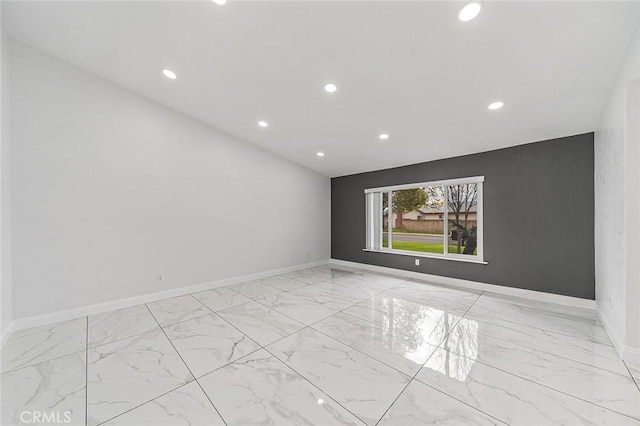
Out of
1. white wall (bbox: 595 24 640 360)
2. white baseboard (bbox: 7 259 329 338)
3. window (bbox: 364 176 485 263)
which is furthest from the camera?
window (bbox: 364 176 485 263)

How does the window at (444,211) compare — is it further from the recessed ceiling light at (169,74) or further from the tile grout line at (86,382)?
the tile grout line at (86,382)

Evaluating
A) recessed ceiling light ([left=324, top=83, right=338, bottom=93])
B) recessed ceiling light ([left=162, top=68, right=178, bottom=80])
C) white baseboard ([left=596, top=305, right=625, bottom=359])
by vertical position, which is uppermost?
recessed ceiling light ([left=162, top=68, right=178, bottom=80])

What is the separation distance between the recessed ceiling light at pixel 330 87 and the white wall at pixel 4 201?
10.5ft

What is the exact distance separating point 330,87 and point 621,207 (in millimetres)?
2945

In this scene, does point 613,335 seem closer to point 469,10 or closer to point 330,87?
point 469,10

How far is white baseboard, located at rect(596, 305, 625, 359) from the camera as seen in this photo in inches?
79.4

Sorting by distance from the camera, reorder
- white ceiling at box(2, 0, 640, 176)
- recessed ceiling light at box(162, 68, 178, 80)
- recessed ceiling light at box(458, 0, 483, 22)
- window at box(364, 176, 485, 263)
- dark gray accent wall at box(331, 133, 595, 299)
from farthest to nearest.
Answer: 1. window at box(364, 176, 485, 263)
2. dark gray accent wall at box(331, 133, 595, 299)
3. recessed ceiling light at box(162, 68, 178, 80)
4. white ceiling at box(2, 0, 640, 176)
5. recessed ceiling light at box(458, 0, 483, 22)

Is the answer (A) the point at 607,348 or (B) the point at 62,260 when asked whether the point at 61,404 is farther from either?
(A) the point at 607,348

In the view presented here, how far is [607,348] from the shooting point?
216cm

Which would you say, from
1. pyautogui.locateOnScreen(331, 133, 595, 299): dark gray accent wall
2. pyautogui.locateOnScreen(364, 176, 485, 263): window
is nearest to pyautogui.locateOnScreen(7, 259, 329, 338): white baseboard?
pyautogui.locateOnScreen(364, 176, 485, 263): window

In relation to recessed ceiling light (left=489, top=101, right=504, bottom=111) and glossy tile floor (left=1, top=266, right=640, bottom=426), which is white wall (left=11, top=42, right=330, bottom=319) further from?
recessed ceiling light (left=489, top=101, right=504, bottom=111)

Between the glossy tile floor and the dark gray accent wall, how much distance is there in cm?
55

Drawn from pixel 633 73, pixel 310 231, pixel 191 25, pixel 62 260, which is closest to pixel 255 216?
pixel 310 231

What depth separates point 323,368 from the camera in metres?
1.89
